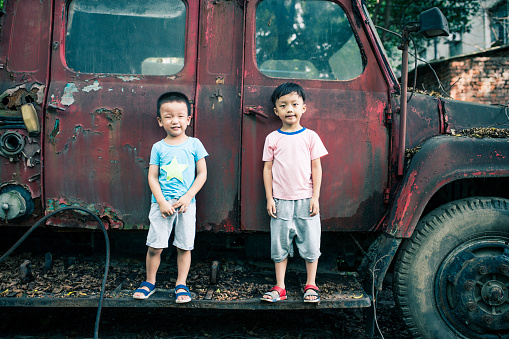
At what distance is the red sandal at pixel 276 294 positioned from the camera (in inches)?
86.7

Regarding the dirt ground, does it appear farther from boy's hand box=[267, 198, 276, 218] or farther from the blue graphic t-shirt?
the blue graphic t-shirt

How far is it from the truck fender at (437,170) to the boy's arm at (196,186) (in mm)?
1208

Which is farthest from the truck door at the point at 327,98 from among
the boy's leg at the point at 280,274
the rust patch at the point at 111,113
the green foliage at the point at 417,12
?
the green foliage at the point at 417,12

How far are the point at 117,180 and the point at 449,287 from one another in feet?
7.30

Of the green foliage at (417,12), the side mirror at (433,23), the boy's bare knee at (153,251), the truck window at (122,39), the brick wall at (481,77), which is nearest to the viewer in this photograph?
the side mirror at (433,23)

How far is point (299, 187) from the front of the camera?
7.75ft

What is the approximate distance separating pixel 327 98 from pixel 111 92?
1.43 m

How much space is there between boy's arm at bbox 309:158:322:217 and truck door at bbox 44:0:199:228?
944mm

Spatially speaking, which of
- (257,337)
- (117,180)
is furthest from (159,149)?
(257,337)

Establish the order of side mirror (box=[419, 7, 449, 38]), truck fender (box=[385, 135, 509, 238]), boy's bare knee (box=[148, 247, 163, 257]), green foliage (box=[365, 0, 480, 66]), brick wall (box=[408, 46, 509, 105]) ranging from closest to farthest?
side mirror (box=[419, 7, 449, 38]) → truck fender (box=[385, 135, 509, 238]) → boy's bare knee (box=[148, 247, 163, 257]) → brick wall (box=[408, 46, 509, 105]) → green foliage (box=[365, 0, 480, 66])

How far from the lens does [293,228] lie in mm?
2369

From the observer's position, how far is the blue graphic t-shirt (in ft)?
7.67

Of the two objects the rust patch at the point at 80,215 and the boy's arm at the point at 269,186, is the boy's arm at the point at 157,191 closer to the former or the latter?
the rust patch at the point at 80,215

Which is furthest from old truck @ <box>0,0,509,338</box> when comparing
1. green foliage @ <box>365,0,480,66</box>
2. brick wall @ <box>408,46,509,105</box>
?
green foliage @ <box>365,0,480,66</box>
